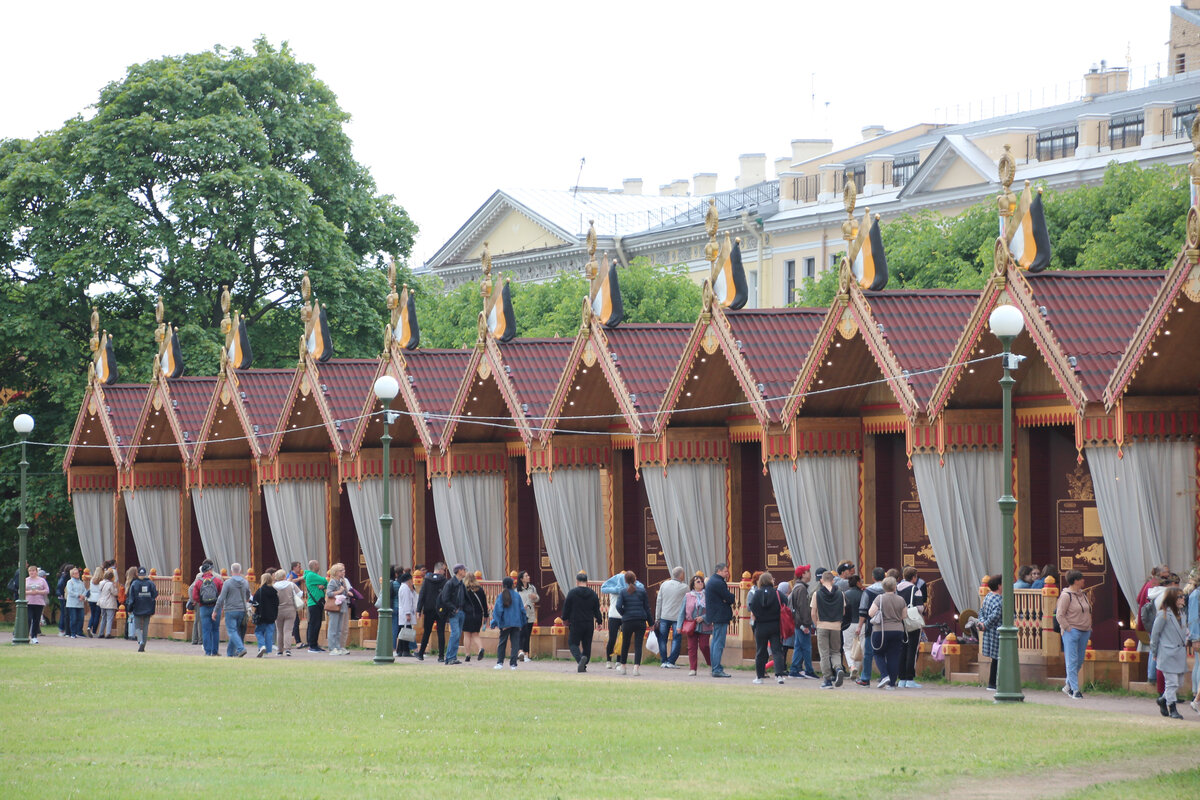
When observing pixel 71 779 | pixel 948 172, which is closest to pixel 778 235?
pixel 948 172

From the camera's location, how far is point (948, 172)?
6019 centimetres

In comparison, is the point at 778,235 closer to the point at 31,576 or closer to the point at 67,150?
the point at 67,150

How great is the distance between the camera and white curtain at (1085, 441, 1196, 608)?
21875 millimetres

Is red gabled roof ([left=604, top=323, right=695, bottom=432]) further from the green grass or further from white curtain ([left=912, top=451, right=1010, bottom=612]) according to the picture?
the green grass

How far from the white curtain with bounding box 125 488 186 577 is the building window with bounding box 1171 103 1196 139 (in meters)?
30.0

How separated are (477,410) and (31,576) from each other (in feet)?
33.4

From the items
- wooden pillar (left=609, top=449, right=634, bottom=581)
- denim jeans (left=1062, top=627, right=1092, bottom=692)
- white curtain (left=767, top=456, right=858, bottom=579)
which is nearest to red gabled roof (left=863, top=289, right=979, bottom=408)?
white curtain (left=767, top=456, right=858, bottom=579)

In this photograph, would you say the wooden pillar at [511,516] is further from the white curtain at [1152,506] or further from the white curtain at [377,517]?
the white curtain at [1152,506]

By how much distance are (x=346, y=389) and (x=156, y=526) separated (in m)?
8.00

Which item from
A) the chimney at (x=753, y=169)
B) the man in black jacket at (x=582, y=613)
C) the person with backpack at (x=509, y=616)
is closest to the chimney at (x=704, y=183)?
the chimney at (x=753, y=169)

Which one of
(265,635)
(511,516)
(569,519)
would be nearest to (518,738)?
(569,519)

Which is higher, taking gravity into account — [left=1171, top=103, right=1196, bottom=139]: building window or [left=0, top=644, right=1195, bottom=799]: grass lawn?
[left=1171, top=103, right=1196, bottom=139]: building window

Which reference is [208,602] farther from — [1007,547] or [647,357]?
[1007,547]

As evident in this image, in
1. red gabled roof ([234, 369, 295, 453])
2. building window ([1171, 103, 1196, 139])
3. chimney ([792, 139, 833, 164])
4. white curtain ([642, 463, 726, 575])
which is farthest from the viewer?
chimney ([792, 139, 833, 164])
